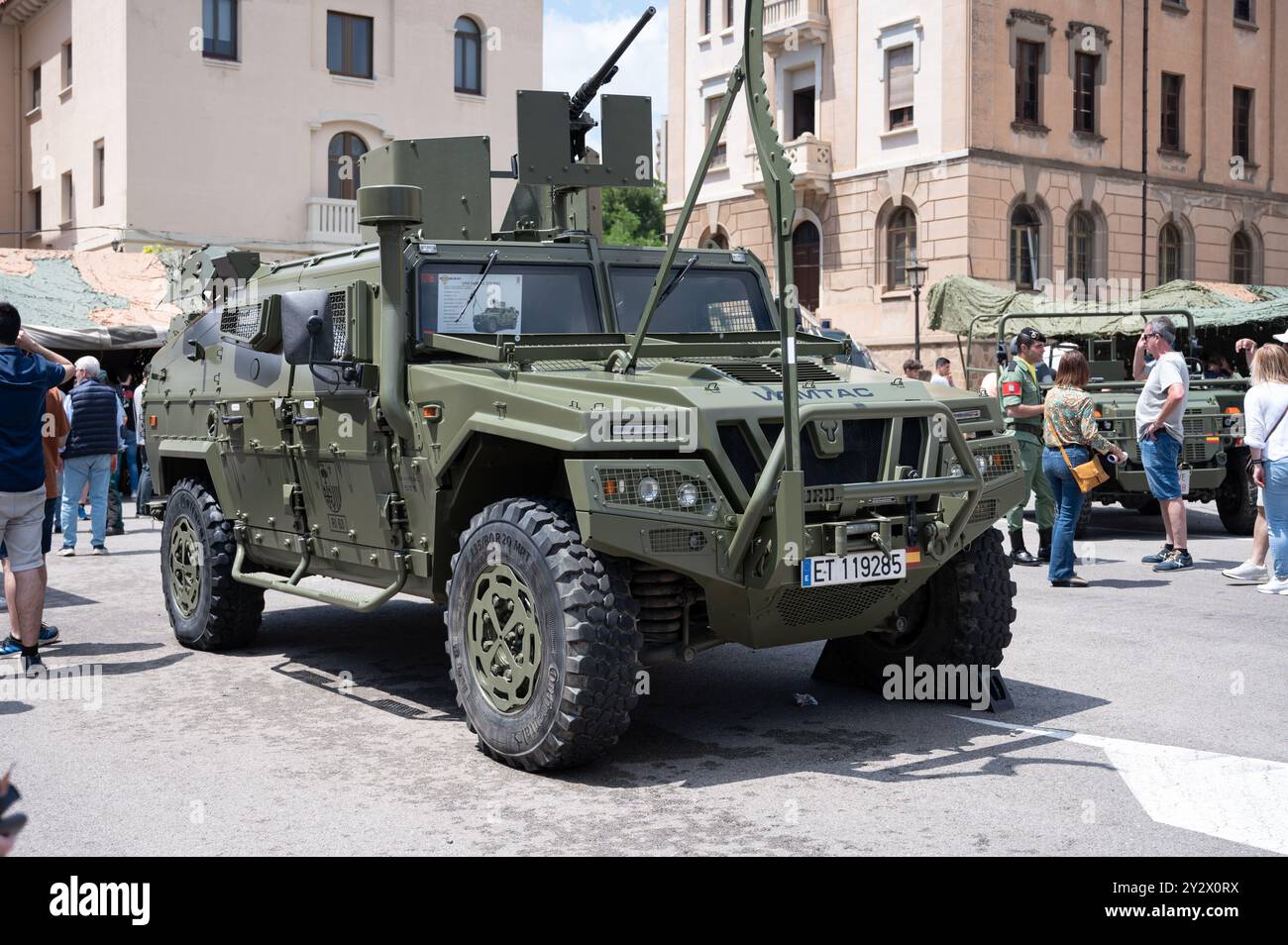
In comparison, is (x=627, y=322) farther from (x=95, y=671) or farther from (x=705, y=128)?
(x=705, y=128)

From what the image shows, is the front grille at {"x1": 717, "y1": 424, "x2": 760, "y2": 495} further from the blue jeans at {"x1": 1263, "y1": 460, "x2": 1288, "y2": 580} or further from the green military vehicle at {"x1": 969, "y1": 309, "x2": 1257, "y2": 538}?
the green military vehicle at {"x1": 969, "y1": 309, "x2": 1257, "y2": 538}

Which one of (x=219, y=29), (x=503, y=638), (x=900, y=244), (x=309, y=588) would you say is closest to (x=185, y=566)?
(x=309, y=588)

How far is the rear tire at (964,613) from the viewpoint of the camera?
6465 millimetres

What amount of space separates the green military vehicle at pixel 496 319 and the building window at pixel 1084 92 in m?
29.9

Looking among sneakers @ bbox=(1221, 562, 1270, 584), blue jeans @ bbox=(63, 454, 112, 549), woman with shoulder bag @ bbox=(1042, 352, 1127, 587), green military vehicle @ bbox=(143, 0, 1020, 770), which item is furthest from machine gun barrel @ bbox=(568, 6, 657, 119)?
blue jeans @ bbox=(63, 454, 112, 549)

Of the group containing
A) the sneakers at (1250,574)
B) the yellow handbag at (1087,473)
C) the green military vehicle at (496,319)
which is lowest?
the sneakers at (1250,574)

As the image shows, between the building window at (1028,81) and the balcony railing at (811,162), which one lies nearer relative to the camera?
the building window at (1028,81)

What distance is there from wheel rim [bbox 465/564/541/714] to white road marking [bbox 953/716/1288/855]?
217 cm

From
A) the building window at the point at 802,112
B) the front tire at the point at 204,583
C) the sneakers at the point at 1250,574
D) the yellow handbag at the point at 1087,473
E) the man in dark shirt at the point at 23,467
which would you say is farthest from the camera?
the building window at the point at 802,112

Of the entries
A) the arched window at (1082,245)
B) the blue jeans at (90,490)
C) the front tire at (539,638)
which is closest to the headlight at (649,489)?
the front tire at (539,638)

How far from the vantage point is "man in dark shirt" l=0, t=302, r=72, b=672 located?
759 centimetres

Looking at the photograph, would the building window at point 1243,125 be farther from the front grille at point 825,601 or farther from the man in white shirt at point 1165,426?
the front grille at point 825,601
